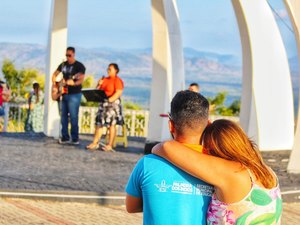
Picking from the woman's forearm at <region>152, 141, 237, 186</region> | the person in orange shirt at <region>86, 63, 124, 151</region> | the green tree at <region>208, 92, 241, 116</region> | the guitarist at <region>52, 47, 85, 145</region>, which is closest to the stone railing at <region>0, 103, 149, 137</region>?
the guitarist at <region>52, 47, 85, 145</region>

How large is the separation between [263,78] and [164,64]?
92.8 inches

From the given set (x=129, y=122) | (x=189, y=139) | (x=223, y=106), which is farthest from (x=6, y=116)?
(x=189, y=139)

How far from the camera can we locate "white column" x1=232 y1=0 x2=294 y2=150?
1634 cm

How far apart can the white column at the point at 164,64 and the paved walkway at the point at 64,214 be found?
7.85 meters

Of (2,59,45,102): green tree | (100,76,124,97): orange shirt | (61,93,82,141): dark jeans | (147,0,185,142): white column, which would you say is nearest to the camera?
(100,76,124,97): orange shirt

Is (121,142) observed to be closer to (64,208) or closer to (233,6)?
(233,6)

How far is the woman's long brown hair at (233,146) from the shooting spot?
3.95 m

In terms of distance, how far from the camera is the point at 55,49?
1905cm

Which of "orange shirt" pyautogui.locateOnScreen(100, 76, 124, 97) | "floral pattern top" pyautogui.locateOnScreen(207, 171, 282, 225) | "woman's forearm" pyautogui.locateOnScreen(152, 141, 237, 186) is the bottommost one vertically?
"floral pattern top" pyautogui.locateOnScreen(207, 171, 282, 225)

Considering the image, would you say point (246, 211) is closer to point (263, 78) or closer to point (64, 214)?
point (64, 214)

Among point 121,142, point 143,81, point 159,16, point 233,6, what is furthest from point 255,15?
point 143,81

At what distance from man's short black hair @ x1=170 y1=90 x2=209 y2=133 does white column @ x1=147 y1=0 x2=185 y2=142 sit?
13531mm

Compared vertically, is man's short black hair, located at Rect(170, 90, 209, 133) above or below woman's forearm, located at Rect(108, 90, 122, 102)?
below

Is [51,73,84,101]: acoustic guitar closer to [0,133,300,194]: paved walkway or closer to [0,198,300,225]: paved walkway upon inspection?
[0,133,300,194]: paved walkway
